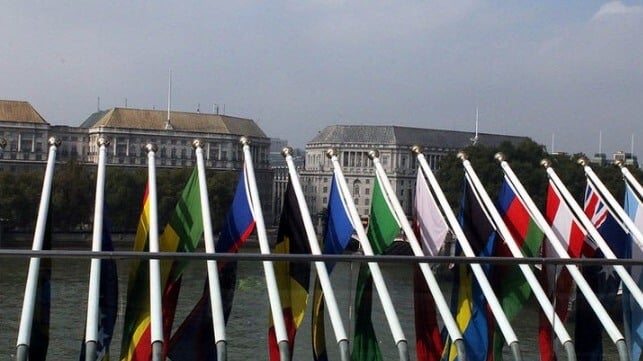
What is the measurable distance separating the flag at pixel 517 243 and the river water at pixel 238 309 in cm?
11

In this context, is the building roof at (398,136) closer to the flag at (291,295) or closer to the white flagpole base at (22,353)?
the flag at (291,295)

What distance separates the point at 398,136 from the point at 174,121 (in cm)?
1703

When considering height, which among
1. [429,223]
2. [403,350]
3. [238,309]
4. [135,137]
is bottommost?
[403,350]

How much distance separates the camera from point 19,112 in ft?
244

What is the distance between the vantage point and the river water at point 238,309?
5.95 meters

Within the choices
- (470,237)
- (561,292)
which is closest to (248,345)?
(561,292)

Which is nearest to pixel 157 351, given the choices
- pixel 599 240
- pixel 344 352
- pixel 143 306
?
pixel 143 306

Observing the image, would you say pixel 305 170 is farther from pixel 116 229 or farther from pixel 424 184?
pixel 424 184

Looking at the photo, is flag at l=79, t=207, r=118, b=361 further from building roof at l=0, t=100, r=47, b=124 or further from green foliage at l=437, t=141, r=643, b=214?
building roof at l=0, t=100, r=47, b=124

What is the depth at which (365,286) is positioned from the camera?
6.50 meters

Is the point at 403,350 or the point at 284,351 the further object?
the point at 403,350

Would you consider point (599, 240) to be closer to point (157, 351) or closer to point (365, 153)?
point (157, 351)

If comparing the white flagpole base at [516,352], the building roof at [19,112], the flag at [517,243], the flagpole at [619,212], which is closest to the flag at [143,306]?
the flag at [517,243]

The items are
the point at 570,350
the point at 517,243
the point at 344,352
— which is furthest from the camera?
the point at 517,243
